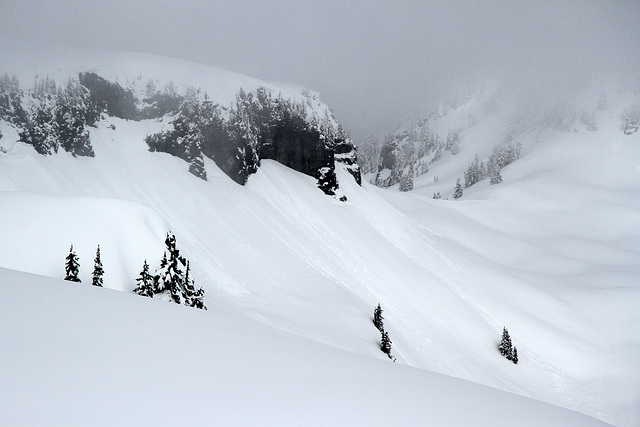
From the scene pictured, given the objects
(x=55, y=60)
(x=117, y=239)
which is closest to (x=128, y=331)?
(x=117, y=239)

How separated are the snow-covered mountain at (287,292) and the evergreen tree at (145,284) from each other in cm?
130

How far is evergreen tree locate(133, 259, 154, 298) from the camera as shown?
18000 mm

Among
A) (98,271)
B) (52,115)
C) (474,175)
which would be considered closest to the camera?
(98,271)

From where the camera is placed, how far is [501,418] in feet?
9.21

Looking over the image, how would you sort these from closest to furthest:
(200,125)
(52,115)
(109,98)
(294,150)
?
(52,115), (109,98), (200,125), (294,150)

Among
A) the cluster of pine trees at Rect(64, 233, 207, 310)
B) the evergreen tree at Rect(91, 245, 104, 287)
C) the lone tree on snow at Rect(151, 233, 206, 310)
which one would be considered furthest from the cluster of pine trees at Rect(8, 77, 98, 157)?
the lone tree on snow at Rect(151, 233, 206, 310)

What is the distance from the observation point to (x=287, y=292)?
30.8 meters

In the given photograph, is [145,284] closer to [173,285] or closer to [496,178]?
[173,285]

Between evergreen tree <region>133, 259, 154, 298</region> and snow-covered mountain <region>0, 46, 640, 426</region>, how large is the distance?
1.30m

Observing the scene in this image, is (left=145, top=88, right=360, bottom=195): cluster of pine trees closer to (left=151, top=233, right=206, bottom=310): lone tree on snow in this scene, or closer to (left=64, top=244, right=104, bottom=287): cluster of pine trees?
(left=151, top=233, right=206, bottom=310): lone tree on snow

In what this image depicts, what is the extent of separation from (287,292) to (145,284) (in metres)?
14.3

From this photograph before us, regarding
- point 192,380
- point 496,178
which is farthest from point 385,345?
point 496,178

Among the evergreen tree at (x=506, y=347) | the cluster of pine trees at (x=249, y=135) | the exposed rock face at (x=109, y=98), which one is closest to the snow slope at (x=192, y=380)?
the evergreen tree at (x=506, y=347)

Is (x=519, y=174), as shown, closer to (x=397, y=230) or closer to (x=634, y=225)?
(x=634, y=225)
